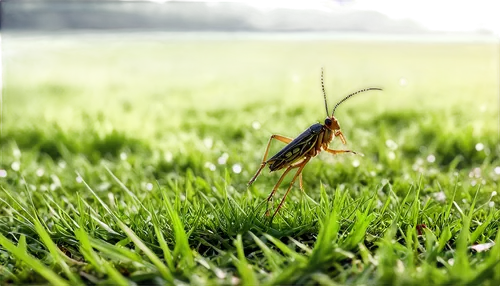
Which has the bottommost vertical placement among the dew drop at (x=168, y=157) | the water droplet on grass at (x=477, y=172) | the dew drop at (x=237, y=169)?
the water droplet on grass at (x=477, y=172)

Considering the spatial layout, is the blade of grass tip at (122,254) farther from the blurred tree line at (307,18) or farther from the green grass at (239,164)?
the blurred tree line at (307,18)

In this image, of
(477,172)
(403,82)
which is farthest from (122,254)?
(403,82)

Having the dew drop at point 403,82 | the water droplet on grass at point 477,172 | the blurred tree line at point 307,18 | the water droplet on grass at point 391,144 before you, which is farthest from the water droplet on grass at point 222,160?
the dew drop at point 403,82

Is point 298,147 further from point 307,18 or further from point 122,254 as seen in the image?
point 307,18

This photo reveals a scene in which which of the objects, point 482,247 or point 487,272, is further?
point 482,247

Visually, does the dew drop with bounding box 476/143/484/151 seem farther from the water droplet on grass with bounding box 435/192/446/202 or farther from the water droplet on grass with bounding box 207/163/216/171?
the water droplet on grass with bounding box 207/163/216/171

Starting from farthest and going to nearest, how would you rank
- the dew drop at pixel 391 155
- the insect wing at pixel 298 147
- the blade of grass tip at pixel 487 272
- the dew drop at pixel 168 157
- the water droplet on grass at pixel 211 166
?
the dew drop at pixel 168 157, the dew drop at pixel 391 155, the water droplet on grass at pixel 211 166, the insect wing at pixel 298 147, the blade of grass tip at pixel 487 272

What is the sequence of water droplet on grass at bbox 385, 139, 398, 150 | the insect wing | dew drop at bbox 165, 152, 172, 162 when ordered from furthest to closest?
1. water droplet on grass at bbox 385, 139, 398, 150
2. dew drop at bbox 165, 152, 172, 162
3. the insect wing

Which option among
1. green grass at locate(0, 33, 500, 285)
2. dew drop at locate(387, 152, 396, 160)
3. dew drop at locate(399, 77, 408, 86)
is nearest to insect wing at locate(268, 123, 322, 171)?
green grass at locate(0, 33, 500, 285)
